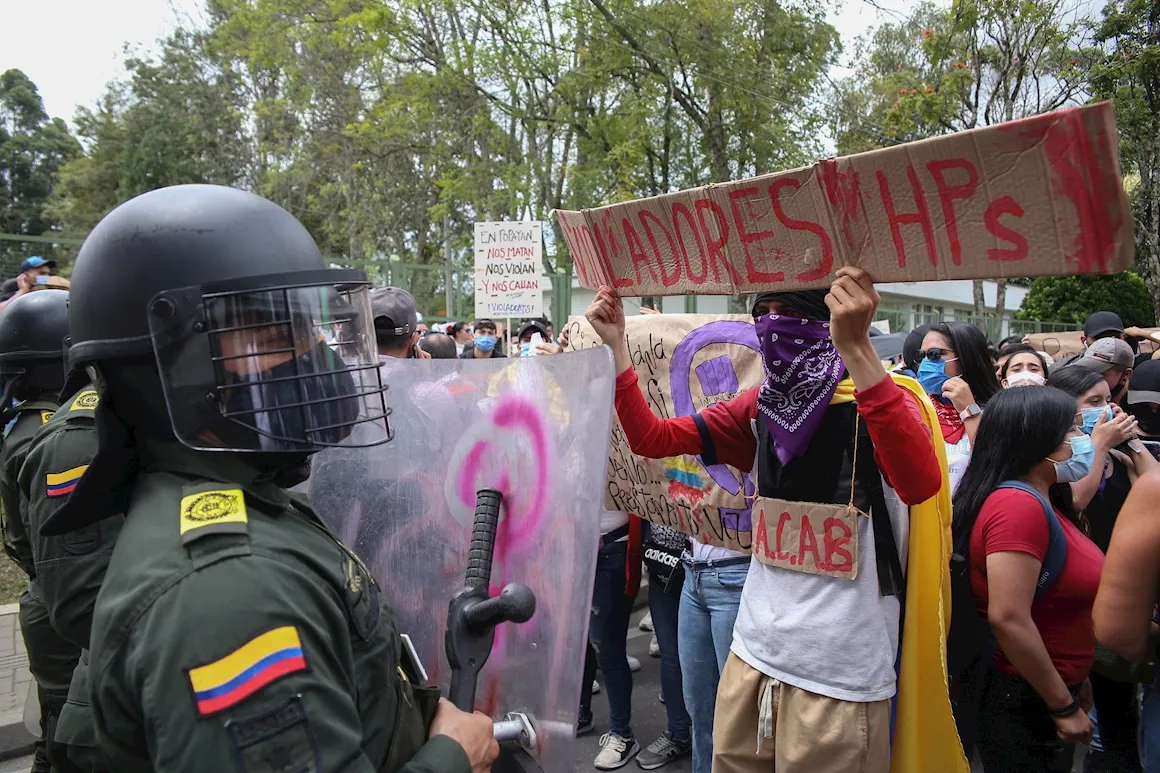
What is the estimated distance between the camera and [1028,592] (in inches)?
→ 87.2

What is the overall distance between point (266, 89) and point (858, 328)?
25249 millimetres

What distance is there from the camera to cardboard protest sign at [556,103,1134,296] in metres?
1.29

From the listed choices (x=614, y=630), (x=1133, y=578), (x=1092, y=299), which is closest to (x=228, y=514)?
(x=1133, y=578)

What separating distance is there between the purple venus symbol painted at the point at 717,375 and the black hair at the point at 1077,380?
148 centimetres

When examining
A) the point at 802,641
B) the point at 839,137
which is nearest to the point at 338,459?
the point at 802,641

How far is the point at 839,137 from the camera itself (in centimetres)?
1762

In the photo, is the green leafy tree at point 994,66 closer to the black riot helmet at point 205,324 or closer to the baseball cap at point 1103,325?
the baseball cap at point 1103,325

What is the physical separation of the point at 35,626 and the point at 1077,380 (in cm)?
402

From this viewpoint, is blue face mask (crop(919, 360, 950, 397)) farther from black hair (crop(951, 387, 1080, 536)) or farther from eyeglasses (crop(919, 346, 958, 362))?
black hair (crop(951, 387, 1080, 536))

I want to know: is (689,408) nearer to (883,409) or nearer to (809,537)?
(809,537)

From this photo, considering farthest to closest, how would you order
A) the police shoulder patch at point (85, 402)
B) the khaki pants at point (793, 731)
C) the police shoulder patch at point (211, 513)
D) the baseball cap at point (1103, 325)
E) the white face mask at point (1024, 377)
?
the baseball cap at point (1103, 325), the white face mask at point (1024, 377), the police shoulder patch at point (85, 402), the khaki pants at point (793, 731), the police shoulder patch at point (211, 513)

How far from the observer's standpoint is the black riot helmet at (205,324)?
3.95 ft

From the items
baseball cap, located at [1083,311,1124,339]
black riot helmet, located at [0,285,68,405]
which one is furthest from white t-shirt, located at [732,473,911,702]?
baseball cap, located at [1083,311,1124,339]

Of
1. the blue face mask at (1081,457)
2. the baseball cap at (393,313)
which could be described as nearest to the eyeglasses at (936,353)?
the blue face mask at (1081,457)
